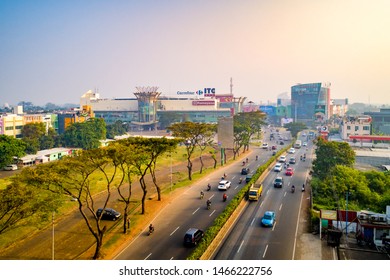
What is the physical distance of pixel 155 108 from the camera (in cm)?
A: 9581

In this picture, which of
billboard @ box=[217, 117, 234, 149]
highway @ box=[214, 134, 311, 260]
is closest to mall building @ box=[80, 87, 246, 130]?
billboard @ box=[217, 117, 234, 149]

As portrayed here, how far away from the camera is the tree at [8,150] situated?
3722cm

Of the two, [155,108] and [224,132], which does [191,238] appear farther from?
[155,108]

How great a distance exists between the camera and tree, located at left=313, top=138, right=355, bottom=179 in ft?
104

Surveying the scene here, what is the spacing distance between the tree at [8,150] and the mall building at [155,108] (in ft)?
176

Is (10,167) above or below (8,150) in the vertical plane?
below

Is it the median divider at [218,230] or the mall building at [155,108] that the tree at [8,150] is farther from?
the mall building at [155,108]

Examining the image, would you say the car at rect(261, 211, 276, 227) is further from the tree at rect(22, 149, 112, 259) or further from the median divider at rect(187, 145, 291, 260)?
the tree at rect(22, 149, 112, 259)

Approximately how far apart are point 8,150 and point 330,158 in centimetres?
Answer: 3338

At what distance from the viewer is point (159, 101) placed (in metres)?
98.9

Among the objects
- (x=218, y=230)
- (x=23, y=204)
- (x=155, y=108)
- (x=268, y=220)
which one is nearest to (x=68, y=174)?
(x=23, y=204)

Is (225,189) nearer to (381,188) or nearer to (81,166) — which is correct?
(381,188)

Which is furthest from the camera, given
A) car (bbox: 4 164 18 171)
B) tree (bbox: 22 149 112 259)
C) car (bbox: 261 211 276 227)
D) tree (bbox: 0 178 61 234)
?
car (bbox: 4 164 18 171)

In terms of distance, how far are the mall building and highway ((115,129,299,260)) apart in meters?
62.7
